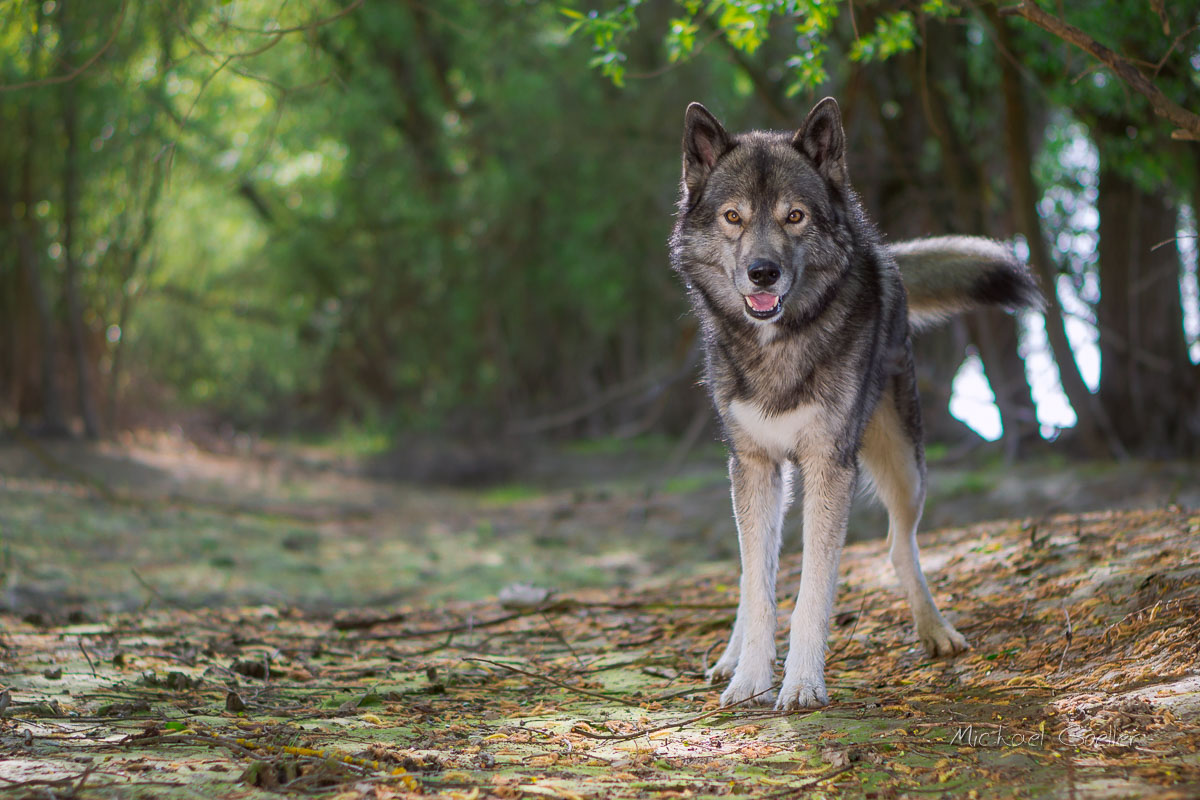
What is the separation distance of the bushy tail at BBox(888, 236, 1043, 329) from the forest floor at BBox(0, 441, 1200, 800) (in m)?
1.24

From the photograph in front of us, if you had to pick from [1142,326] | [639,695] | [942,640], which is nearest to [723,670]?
[639,695]

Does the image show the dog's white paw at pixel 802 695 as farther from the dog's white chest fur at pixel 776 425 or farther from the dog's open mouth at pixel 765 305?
the dog's open mouth at pixel 765 305

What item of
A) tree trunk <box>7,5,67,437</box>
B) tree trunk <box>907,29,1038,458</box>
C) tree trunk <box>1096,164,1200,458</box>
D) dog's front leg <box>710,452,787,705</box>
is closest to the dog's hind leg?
dog's front leg <box>710,452,787,705</box>

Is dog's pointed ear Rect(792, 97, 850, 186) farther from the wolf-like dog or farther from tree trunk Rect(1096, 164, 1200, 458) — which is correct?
tree trunk Rect(1096, 164, 1200, 458)

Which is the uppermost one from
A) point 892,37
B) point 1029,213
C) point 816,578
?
point 892,37

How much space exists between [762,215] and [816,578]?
140cm

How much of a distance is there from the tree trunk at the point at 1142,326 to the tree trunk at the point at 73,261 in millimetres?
12230

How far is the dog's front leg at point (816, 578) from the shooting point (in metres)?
3.59

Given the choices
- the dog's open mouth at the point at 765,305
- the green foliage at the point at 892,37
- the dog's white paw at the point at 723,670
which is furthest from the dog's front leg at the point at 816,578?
the green foliage at the point at 892,37

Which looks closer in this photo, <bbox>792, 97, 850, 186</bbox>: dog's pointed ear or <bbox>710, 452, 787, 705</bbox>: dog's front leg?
<bbox>710, 452, 787, 705</bbox>: dog's front leg

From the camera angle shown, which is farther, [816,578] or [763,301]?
[763,301]

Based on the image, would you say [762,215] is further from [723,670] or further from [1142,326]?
[1142,326]

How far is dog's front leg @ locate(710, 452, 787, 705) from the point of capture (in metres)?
3.76

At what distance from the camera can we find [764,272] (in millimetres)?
3773
